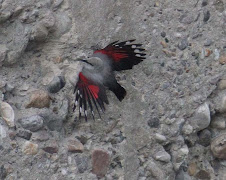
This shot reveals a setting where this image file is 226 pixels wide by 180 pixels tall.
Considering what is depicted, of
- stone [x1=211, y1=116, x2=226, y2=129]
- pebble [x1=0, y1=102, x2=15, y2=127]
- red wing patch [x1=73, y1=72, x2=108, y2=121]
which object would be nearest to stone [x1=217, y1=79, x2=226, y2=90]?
stone [x1=211, y1=116, x2=226, y2=129]

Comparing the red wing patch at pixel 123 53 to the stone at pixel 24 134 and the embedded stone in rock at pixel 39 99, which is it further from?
the stone at pixel 24 134

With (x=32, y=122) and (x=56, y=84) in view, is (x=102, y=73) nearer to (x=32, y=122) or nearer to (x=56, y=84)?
(x=56, y=84)

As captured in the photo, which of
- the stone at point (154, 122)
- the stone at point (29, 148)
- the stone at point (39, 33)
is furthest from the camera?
the stone at point (154, 122)

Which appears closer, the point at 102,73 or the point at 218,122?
the point at 102,73

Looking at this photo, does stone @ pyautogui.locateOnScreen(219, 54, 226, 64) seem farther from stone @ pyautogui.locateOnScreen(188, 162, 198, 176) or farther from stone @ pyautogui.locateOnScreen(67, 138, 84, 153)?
stone @ pyautogui.locateOnScreen(67, 138, 84, 153)

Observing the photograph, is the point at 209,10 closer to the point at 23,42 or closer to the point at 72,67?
the point at 72,67

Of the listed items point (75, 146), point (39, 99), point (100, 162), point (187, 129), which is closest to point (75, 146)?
point (75, 146)

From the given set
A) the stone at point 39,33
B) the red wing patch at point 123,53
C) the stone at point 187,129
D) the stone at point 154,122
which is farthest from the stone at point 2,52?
the stone at point 187,129
